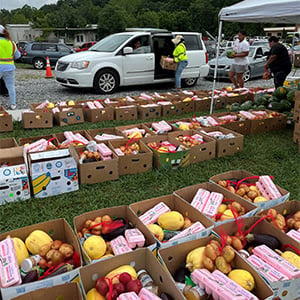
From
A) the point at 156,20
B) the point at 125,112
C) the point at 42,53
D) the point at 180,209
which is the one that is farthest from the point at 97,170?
the point at 156,20

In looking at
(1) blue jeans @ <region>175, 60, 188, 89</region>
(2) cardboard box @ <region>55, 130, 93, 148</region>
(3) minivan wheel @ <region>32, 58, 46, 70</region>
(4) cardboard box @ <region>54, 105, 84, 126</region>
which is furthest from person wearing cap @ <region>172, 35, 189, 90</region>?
(3) minivan wheel @ <region>32, 58, 46, 70</region>

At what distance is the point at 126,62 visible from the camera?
32.7 ft

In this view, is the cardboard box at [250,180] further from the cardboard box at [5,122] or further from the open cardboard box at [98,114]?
the cardboard box at [5,122]

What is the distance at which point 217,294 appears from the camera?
1953 mm

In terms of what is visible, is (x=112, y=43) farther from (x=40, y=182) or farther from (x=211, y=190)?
(x=211, y=190)

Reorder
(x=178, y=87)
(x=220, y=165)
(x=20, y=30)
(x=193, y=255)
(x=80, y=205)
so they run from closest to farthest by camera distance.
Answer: (x=193, y=255), (x=80, y=205), (x=220, y=165), (x=178, y=87), (x=20, y=30)

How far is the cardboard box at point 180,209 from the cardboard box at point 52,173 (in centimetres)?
116

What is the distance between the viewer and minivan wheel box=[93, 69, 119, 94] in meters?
9.64

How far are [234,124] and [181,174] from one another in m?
1.99

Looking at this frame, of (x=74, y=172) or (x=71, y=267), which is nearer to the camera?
(x=71, y=267)

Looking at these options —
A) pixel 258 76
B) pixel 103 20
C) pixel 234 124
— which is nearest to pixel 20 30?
pixel 103 20

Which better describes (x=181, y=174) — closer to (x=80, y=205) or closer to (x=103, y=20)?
(x=80, y=205)

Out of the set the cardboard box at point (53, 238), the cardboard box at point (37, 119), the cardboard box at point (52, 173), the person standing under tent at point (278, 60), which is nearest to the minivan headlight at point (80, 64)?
the cardboard box at point (37, 119)

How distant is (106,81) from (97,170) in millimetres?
6265
